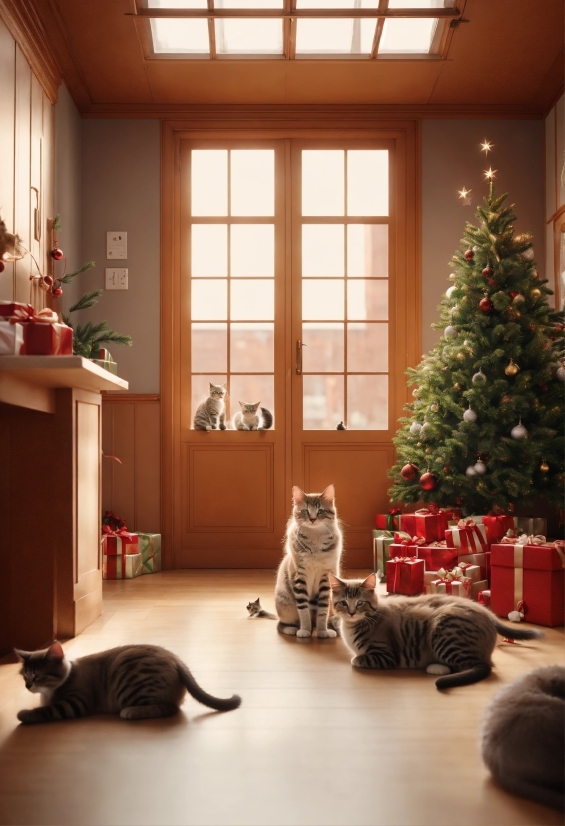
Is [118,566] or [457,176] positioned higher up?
[457,176]

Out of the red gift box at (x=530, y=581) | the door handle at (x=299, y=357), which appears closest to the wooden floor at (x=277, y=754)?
the red gift box at (x=530, y=581)

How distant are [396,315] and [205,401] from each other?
1.43 m

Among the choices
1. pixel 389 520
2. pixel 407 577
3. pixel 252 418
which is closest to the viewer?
pixel 407 577

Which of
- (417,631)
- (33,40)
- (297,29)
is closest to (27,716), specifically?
(417,631)

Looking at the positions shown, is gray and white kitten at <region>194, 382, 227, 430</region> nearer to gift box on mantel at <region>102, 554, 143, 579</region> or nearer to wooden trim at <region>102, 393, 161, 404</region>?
wooden trim at <region>102, 393, 161, 404</region>

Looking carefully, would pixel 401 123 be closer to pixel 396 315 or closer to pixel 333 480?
pixel 396 315

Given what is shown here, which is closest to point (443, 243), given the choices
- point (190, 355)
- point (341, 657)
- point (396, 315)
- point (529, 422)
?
point (396, 315)

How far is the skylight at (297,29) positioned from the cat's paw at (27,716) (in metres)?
3.75

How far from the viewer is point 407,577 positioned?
382 centimetres

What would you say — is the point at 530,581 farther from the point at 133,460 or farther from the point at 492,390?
the point at 133,460

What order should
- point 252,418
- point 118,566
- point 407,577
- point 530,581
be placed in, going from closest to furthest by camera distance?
point 530,581 < point 407,577 < point 118,566 < point 252,418

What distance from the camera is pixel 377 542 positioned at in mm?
4605

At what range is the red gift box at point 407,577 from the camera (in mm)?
3805

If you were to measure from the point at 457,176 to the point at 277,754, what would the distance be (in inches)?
168
